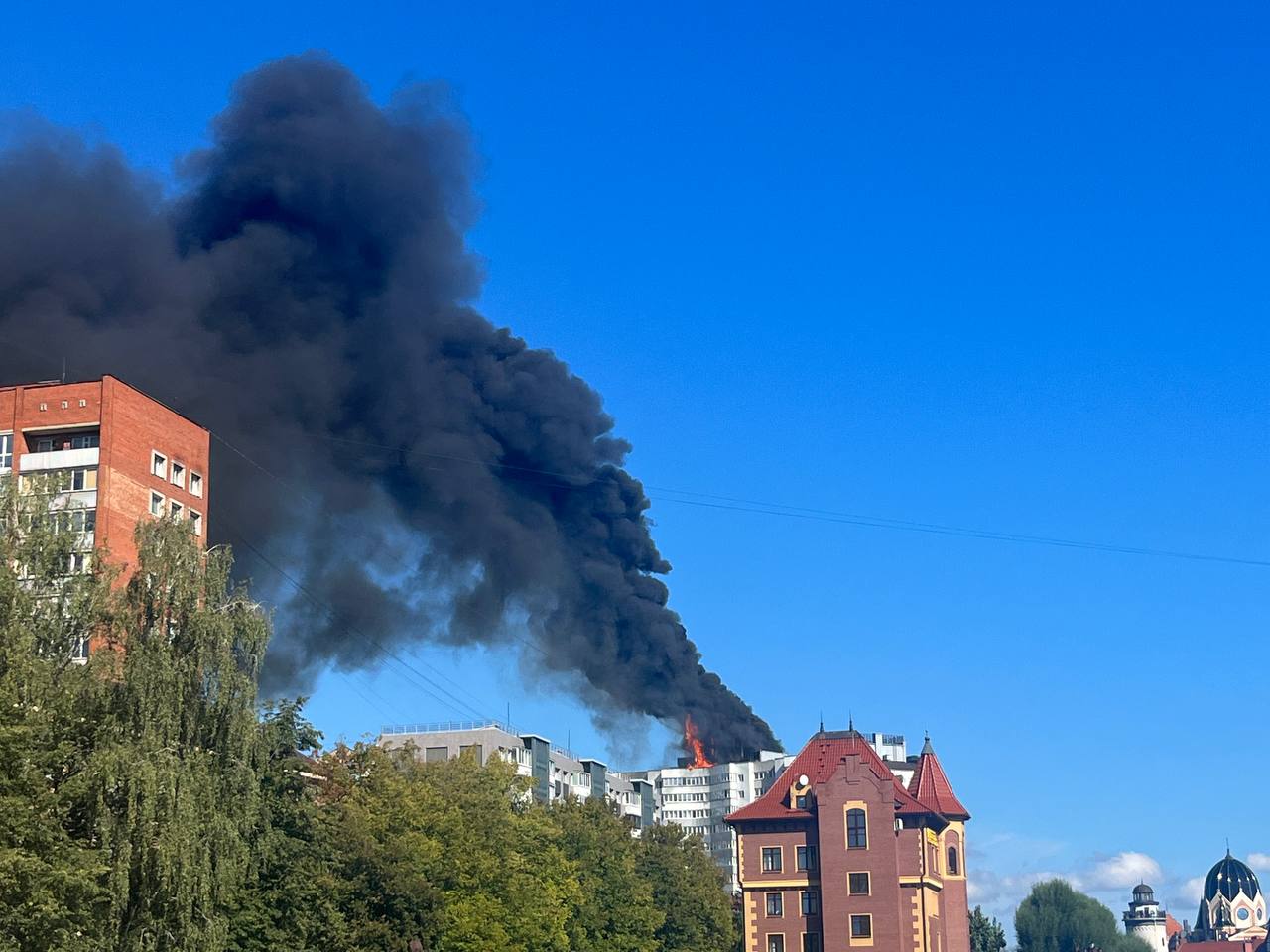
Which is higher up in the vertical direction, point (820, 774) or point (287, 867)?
point (820, 774)

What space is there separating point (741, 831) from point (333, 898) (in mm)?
57062

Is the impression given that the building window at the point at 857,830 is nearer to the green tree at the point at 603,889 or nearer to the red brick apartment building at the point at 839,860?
the red brick apartment building at the point at 839,860

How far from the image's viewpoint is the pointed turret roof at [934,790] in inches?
5290

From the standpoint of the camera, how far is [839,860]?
394 ft

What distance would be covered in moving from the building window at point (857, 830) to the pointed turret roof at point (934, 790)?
1327cm

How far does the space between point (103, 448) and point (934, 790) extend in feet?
231

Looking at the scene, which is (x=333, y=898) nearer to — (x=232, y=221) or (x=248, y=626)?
(x=248, y=626)

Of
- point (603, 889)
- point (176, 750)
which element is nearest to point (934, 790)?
point (603, 889)

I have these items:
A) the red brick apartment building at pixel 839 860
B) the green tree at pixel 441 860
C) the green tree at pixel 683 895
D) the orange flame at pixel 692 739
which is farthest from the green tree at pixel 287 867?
the orange flame at pixel 692 739

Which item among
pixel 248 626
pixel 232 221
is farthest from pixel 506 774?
pixel 232 221

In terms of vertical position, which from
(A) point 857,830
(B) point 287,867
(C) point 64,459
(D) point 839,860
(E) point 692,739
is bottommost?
(B) point 287,867

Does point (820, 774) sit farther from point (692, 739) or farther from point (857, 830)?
point (692, 739)

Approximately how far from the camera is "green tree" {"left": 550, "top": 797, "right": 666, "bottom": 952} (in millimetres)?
107250

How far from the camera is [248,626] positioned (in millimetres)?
63719
